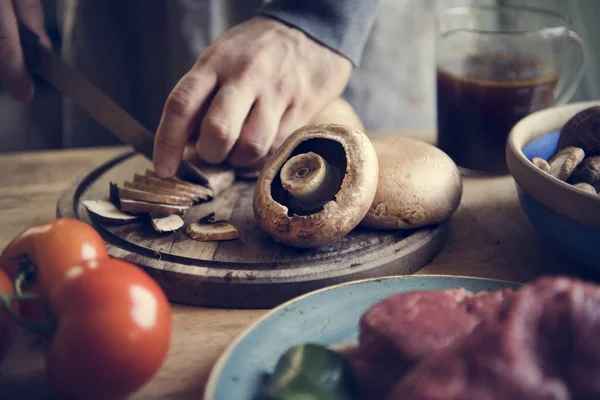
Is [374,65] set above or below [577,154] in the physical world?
below

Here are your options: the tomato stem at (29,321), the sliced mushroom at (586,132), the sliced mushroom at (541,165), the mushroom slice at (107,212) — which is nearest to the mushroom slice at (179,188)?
the mushroom slice at (107,212)

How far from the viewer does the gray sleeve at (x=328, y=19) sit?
1715mm

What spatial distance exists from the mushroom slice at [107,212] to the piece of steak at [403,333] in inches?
28.6

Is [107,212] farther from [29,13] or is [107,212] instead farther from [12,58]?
[29,13]

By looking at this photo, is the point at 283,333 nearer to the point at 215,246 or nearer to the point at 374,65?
the point at 215,246

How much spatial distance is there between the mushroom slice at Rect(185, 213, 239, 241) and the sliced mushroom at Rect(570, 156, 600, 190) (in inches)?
30.0

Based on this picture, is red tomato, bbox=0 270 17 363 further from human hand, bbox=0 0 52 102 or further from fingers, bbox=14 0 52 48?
fingers, bbox=14 0 52 48

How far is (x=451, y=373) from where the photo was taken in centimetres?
76

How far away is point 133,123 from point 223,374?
0.91 metres

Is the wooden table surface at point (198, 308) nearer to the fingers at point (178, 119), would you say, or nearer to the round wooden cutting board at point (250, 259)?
the round wooden cutting board at point (250, 259)

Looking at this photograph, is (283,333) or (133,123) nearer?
(283,333)

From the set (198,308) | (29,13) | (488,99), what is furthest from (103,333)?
(29,13)

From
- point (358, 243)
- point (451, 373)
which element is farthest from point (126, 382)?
point (358, 243)

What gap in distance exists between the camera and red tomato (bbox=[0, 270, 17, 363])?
1.00m
